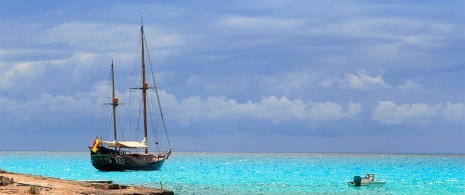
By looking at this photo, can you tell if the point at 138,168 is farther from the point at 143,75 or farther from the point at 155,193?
the point at 155,193

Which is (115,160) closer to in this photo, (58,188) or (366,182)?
(366,182)

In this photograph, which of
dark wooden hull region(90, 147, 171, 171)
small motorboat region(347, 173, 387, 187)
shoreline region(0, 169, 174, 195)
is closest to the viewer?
shoreline region(0, 169, 174, 195)

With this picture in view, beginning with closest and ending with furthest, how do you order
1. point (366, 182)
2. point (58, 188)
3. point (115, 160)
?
point (58, 188) < point (366, 182) < point (115, 160)

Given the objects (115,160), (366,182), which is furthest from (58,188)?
(115,160)

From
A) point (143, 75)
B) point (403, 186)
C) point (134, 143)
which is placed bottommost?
point (403, 186)

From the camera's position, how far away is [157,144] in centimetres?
10350

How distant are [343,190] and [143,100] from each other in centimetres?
4727

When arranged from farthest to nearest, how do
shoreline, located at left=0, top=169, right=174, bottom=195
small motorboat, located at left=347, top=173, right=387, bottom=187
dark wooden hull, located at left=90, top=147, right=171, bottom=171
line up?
dark wooden hull, located at left=90, top=147, right=171, bottom=171
small motorboat, located at left=347, top=173, right=387, bottom=187
shoreline, located at left=0, top=169, right=174, bottom=195

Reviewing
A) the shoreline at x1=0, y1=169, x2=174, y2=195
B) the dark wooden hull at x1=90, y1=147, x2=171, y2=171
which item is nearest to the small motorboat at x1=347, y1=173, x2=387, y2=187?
the shoreline at x1=0, y1=169, x2=174, y2=195

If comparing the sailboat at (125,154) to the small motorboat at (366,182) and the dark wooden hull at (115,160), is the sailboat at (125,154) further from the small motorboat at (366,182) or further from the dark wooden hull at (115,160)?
the small motorboat at (366,182)

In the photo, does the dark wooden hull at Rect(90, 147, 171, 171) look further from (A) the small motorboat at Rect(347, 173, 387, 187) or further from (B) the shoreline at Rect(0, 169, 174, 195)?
(B) the shoreline at Rect(0, 169, 174, 195)

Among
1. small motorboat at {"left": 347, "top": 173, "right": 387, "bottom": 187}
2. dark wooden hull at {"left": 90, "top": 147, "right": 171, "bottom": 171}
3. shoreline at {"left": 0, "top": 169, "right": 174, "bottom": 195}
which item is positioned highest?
dark wooden hull at {"left": 90, "top": 147, "right": 171, "bottom": 171}

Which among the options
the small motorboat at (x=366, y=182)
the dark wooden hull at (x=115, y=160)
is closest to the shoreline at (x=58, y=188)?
the small motorboat at (x=366, y=182)

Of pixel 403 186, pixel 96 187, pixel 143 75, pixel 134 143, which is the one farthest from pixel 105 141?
pixel 96 187
